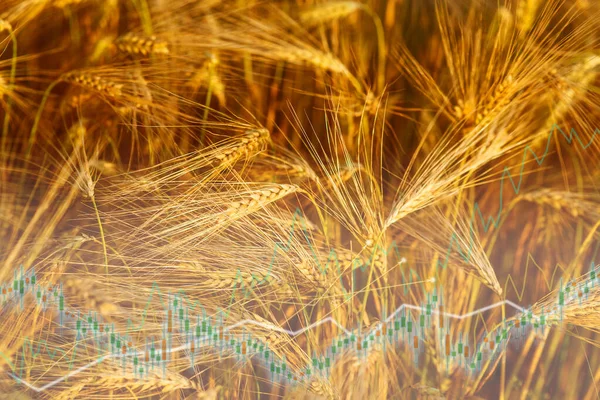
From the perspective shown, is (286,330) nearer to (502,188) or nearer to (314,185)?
(314,185)

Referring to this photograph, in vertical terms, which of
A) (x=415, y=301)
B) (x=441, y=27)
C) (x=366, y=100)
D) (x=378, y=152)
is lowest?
(x=415, y=301)

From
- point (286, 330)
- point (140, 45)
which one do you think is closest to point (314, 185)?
point (286, 330)

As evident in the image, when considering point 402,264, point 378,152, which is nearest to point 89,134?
point 378,152

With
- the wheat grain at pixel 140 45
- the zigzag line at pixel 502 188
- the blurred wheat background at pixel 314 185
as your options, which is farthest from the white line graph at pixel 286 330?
the wheat grain at pixel 140 45

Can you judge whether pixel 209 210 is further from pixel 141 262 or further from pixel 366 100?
pixel 366 100

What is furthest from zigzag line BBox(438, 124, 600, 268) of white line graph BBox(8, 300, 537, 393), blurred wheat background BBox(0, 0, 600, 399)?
white line graph BBox(8, 300, 537, 393)

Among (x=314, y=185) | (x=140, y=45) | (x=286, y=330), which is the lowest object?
(x=286, y=330)

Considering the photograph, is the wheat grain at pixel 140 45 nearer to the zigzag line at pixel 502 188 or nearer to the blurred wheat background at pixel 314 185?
the blurred wheat background at pixel 314 185

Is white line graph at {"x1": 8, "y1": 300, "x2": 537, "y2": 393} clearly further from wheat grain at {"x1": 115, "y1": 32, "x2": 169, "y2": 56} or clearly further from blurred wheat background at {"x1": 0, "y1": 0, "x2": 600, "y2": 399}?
wheat grain at {"x1": 115, "y1": 32, "x2": 169, "y2": 56}
